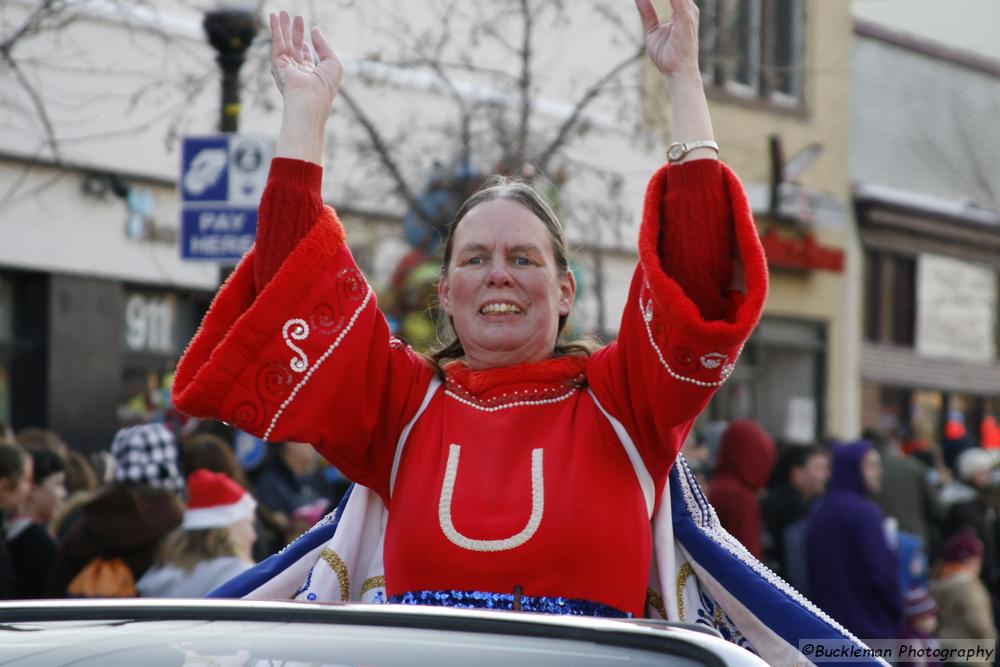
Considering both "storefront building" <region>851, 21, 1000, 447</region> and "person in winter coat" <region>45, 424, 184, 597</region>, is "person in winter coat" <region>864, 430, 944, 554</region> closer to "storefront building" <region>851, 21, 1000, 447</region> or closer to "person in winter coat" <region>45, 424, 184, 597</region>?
"person in winter coat" <region>45, 424, 184, 597</region>

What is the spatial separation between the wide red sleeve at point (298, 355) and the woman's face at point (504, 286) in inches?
8.3

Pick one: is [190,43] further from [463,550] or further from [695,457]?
[463,550]

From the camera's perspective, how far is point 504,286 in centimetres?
379

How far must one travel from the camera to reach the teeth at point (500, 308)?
3.79m

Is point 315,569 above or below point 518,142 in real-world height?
below

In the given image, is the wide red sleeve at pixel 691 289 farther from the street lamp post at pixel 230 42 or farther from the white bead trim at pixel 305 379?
the street lamp post at pixel 230 42

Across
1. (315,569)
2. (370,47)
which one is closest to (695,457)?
(370,47)

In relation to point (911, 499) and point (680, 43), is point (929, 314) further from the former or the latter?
point (680, 43)

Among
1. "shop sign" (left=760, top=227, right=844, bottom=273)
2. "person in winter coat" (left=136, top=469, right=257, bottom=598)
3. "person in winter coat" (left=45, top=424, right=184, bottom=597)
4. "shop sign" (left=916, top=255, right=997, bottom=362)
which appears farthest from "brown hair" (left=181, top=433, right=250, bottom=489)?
"shop sign" (left=916, top=255, right=997, bottom=362)

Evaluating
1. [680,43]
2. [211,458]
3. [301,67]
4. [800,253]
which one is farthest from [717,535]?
[800,253]

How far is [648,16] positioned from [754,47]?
579 inches

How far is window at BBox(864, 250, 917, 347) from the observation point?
21844 mm

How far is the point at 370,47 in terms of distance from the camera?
12961mm

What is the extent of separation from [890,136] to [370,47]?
431 inches
